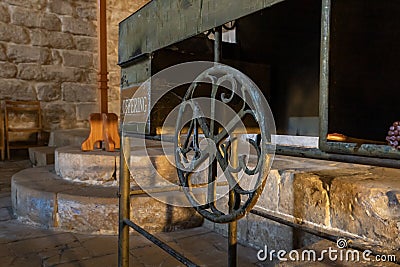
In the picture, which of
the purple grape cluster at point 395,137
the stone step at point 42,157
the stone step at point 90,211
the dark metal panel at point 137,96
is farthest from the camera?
the stone step at point 42,157

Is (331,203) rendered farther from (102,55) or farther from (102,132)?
(102,55)

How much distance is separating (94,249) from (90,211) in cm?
27

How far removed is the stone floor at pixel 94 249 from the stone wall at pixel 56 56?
9.25 feet

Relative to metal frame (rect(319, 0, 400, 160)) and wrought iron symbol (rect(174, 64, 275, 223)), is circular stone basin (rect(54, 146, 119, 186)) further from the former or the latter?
metal frame (rect(319, 0, 400, 160))

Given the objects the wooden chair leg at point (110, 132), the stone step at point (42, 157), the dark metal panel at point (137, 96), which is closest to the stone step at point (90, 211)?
the wooden chair leg at point (110, 132)

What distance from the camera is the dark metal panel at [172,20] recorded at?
0.62 m

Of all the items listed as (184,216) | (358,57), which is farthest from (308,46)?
(184,216)

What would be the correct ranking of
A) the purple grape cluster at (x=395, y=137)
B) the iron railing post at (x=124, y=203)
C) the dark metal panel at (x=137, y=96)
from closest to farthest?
the purple grape cluster at (x=395, y=137)
the dark metal panel at (x=137, y=96)
the iron railing post at (x=124, y=203)

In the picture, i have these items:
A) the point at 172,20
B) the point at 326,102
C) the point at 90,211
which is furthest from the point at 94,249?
the point at 326,102

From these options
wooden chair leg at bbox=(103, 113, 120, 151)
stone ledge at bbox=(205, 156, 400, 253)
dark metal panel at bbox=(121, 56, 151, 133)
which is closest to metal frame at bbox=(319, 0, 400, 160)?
stone ledge at bbox=(205, 156, 400, 253)

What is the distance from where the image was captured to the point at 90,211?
1.86 metres

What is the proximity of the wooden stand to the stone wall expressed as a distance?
2442 millimetres

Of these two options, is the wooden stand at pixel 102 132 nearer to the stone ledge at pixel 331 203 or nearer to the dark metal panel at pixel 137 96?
the stone ledge at pixel 331 203

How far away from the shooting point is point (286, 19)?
177 cm
